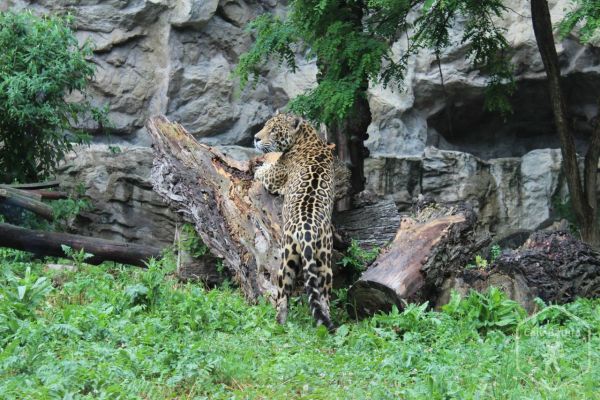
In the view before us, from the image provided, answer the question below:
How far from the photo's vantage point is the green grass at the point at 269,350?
16.4ft

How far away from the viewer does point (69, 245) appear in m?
10.5

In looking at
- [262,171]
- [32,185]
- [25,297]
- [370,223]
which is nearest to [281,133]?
[262,171]

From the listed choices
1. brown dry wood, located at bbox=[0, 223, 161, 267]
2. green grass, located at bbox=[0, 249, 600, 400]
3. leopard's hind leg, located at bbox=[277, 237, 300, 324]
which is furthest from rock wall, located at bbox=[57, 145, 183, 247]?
leopard's hind leg, located at bbox=[277, 237, 300, 324]

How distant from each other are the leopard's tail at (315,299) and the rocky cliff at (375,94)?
8.14 m

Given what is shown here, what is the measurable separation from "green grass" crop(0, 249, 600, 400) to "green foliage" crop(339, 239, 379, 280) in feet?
3.39

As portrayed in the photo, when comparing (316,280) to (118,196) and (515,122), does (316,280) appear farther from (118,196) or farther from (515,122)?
(515,122)

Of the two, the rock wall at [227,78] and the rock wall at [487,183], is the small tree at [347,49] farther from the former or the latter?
the rock wall at [227,78]

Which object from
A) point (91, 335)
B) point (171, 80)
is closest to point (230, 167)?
point (91, 335)

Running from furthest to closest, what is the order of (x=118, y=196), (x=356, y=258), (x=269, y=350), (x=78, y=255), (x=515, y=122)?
(x=515, y=122) < (x=118, y=196) < (x=78, y=255) < (x=356, y=258) < (x=269, y=350)

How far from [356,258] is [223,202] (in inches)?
66.0

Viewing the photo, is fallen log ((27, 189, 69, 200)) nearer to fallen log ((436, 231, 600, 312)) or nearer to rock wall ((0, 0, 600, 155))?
rock wall ((0, 0, 600, 155))

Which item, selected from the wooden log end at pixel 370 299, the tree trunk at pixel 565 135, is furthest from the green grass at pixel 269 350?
the tree trunk at pixel 565 135

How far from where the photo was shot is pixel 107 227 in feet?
48.2

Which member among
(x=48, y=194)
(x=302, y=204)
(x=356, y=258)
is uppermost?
(x=302, y=204)
